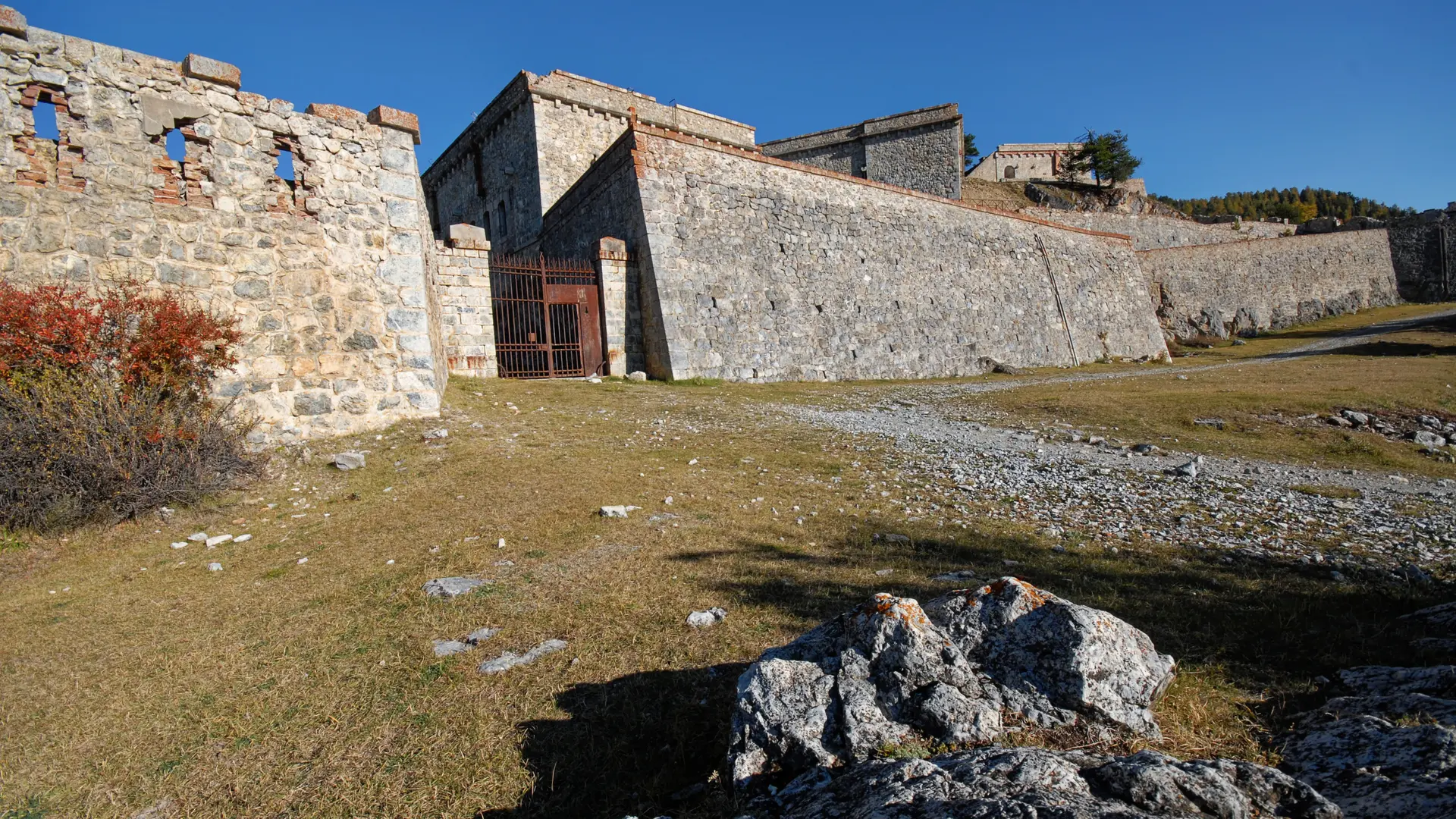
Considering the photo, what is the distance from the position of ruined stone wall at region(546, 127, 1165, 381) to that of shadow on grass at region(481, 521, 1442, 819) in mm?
10725

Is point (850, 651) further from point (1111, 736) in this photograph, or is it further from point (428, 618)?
point (428, 618)

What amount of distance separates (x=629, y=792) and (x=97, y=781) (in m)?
Result: 2.31

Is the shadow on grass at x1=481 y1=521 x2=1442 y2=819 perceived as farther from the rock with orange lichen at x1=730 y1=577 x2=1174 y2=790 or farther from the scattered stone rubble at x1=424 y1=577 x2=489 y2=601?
the scattered stone rubble at x1=424 y1=577 x2=489 y2=601

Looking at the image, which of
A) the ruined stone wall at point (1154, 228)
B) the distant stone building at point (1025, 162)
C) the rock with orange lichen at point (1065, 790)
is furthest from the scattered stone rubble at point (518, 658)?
the distant stone building at point (1025, 162)

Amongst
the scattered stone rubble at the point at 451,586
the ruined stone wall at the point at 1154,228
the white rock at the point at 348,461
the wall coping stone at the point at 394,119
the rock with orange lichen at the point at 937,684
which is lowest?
the scattered stone rubble at the point at 451,586

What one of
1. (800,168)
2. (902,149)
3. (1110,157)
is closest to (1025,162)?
(1110,157)

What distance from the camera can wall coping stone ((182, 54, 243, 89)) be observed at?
7.62 m

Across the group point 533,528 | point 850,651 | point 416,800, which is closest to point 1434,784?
point 850,651

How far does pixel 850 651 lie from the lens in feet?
8.18

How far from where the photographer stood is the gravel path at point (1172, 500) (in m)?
5.20

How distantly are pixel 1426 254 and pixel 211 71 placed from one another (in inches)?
2463

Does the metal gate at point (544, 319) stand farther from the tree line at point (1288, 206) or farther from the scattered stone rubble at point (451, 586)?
the tree line at point (1288, 206)

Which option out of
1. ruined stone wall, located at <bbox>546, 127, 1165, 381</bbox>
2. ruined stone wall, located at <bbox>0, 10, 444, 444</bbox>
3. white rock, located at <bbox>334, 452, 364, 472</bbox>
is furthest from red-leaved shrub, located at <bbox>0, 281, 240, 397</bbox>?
ruined stone wall, located at <bbox>546, 127, 1165, 381</bbox>

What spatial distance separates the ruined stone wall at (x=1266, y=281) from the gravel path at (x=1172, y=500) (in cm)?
3000
